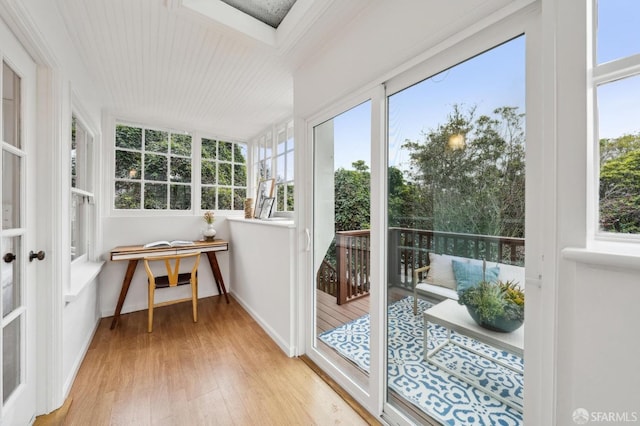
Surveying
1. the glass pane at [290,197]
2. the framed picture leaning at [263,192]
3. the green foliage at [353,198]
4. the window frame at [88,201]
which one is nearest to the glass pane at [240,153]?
the framed picture leaning at [263,192]

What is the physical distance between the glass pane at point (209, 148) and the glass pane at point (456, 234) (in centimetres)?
300

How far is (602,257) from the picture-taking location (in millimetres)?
706

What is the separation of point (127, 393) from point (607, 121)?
276 centimetres

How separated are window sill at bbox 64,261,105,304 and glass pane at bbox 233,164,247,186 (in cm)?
187

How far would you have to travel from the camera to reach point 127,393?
5.48 ft

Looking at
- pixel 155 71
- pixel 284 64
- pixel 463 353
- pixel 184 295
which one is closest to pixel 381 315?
pixel 463 353

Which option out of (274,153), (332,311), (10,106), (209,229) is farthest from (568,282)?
(209,229)

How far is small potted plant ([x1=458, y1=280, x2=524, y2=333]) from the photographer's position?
0.98 metres

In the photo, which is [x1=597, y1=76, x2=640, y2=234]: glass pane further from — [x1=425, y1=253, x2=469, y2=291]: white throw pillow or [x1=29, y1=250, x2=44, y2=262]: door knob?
[x1=29, y1=250, x2=44, y2=262]: door knob

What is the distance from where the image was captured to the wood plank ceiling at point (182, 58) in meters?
1.50

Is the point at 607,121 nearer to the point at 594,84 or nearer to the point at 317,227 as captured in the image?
the point at 594,84

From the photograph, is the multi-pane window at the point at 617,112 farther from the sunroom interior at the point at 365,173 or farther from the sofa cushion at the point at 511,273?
the sofa cushion at the point at 511,273

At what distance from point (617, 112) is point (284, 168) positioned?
262 cm

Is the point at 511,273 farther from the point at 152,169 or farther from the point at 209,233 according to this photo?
the point at 152,169
